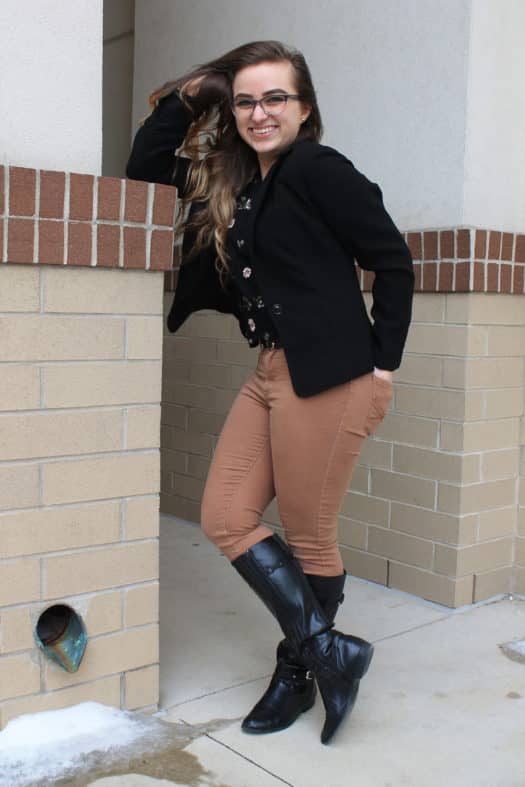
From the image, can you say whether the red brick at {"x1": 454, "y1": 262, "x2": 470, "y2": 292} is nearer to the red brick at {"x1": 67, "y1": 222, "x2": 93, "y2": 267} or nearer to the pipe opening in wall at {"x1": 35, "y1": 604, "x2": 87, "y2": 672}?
the red brick at {"x1": 67, "y1": 222, "x2": 93, "y2": 267}

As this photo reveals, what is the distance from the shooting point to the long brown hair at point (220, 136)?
2480 mm

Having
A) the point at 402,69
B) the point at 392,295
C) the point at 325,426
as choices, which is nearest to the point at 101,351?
the point at 325,426

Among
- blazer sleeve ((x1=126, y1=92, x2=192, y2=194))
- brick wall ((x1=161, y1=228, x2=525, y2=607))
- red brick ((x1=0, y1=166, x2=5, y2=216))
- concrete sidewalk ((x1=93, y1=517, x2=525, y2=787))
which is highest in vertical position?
blazer sleeve ((x1=126, y1=92, x2=192, y2=194))

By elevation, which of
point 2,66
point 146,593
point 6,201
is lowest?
point 146,593

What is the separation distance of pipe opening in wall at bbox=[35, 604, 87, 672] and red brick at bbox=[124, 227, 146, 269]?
0.97 meters

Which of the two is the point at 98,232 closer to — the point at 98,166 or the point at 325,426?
the point at 98,166

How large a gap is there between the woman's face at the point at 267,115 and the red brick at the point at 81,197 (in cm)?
46

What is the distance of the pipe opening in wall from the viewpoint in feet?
8.14

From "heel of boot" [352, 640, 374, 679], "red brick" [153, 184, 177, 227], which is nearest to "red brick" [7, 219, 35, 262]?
"red brick" [153, 184, 177, 227]

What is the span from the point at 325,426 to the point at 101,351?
2.13ft

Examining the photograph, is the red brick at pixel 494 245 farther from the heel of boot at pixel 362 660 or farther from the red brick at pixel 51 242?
the red brick at pixel 51 242

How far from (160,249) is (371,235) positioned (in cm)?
60

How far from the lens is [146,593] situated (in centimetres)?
264

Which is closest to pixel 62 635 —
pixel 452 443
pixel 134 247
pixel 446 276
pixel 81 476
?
pixel 81 476
